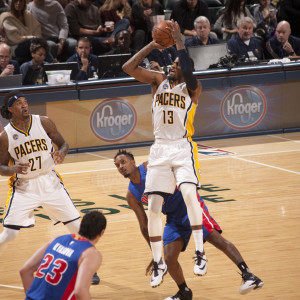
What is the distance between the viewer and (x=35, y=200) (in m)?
6.76

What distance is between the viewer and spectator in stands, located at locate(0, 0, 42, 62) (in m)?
13.2

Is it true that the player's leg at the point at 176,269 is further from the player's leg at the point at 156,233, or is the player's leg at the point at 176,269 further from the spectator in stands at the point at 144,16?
the spectator in stands at the point at 144,16

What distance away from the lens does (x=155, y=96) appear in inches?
264

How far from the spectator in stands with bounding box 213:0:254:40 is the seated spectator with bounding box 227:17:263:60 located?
1077 mm

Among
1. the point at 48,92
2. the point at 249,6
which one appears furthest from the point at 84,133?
the point at 249,6

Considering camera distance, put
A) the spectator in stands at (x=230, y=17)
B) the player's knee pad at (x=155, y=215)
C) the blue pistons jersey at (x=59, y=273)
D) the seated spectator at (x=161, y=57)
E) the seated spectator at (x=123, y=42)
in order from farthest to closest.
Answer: the spectator in stands at (x=230, y=17) → the seated spectator at (x=123, y=42) → the seated spectator at (x=161, y=57) → the player's knee pad at (x=155, y=215) → the blue pistons jersey at (x=59, y=273)

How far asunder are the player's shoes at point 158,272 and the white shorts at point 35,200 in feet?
3.21

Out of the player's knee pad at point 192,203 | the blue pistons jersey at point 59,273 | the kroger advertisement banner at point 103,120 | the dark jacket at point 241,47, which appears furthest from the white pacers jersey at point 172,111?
the dark jacket at point 241,47

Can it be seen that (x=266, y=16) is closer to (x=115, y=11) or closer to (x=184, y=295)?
(x=115, y=11)

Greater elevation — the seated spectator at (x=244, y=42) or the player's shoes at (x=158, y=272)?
the seated spectator at (x=244, y=42)

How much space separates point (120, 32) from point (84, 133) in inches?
83.6

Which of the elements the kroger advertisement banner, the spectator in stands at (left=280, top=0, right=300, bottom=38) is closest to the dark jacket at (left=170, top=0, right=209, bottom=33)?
the spectator in stands at (left=280, top=0, right=300, bottom=38)

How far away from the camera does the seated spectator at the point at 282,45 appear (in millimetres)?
14258

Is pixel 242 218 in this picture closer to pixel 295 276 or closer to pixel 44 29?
pixel 295 276
